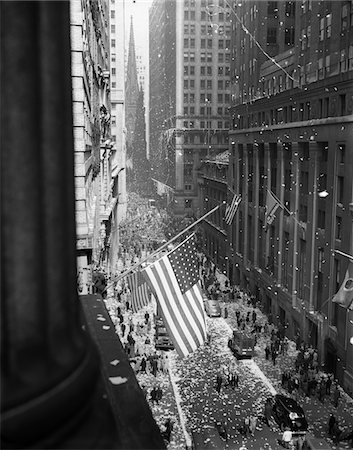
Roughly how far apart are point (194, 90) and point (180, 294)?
82.2 m

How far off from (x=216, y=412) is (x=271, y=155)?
24543 millimetres

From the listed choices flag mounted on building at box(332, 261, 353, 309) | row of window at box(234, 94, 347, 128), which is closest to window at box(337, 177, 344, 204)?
row of window at box(234, 94, 347, 128)

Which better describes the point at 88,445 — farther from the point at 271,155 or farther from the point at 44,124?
the point at 271,155

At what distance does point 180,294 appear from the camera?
13.5 meters

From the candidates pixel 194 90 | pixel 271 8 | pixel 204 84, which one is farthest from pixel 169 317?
pixel 204 84

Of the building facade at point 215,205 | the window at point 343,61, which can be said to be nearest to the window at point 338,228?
the window at point 343,61

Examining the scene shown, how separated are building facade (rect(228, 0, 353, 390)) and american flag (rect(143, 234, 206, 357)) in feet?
51.2

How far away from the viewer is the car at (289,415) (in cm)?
2052

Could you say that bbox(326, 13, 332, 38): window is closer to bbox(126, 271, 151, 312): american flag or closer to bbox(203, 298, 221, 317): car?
bbox(203, 298, 221, 317): car

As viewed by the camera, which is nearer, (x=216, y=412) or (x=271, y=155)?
(x=216, y=412)

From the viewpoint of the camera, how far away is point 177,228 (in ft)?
259

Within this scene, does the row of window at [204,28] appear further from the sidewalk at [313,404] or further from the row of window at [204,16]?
the sidewalk at [313,404]

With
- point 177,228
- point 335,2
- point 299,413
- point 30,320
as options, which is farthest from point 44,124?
point 177,228

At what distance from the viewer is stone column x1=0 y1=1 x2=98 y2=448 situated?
86.6 inches
